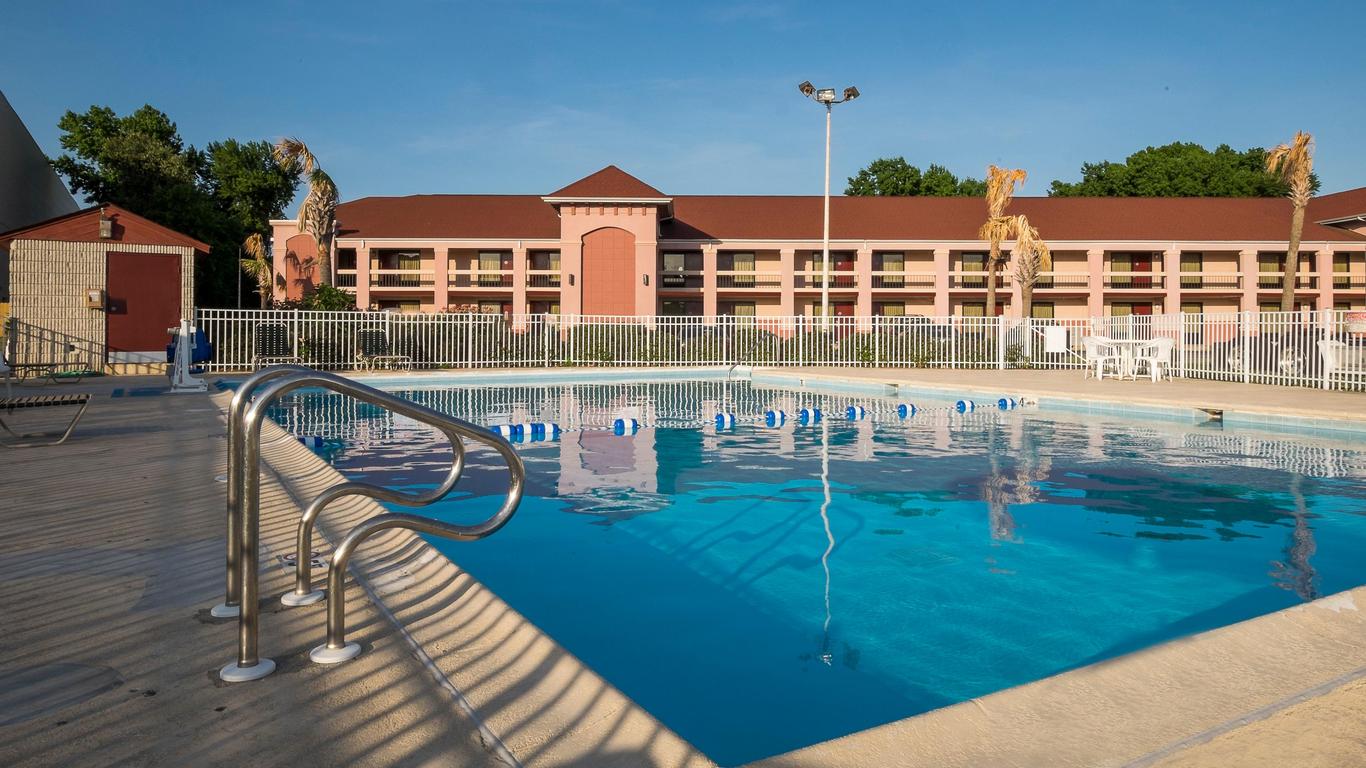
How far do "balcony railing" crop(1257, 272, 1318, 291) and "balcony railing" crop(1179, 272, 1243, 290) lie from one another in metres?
1.02

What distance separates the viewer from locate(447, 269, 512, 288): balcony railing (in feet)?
130

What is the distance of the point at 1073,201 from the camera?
4353 centimetres

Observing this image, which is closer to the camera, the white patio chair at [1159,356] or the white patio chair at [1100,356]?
the white patio chair at [1159,356]

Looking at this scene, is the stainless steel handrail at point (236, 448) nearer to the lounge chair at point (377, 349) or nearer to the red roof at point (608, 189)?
the lounge chair at point (377, 349)

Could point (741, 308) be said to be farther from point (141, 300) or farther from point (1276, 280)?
point (141, 300)

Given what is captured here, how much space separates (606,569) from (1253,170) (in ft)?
221

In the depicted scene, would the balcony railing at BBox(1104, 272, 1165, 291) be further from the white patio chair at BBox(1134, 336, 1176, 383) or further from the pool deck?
the pool deck

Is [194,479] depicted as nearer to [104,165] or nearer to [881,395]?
[881,395]

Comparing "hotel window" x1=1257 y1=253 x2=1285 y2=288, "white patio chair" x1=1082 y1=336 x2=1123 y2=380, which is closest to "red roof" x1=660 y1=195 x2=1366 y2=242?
"hotel window" x1=1257 y1=253 x2=1285 y2=288

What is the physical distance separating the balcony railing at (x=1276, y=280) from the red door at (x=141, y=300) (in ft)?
149

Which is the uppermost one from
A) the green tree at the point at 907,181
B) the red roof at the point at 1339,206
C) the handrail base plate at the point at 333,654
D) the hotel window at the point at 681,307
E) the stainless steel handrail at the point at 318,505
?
the green tree at the point at 907,181

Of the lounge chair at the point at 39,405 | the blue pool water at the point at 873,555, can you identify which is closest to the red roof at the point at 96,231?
the lounge chair at the point at 39,405

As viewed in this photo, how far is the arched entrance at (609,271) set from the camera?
34906mm

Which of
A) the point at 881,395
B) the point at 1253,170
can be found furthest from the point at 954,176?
the point at 881,395
